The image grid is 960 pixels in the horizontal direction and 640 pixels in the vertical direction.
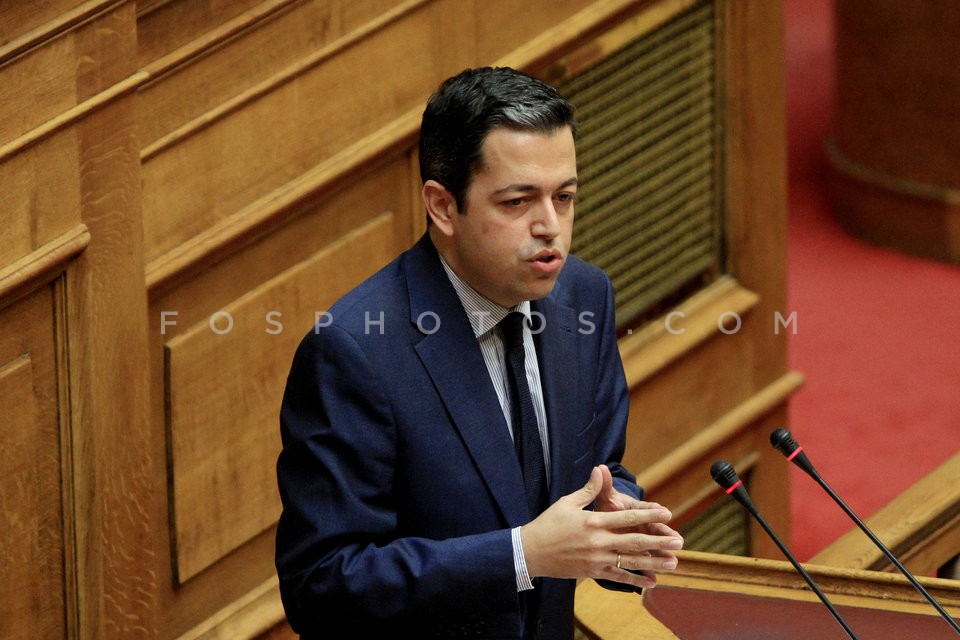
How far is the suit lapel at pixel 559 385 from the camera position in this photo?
6.71 feet

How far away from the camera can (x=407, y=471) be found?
6.44 feet

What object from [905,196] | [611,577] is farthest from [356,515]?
[905,196]

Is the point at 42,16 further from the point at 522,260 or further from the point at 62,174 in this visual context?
the point at 522,260

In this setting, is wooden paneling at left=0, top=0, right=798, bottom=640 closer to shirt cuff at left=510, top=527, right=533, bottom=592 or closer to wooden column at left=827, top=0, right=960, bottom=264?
shirt cuff at left=510, top=527, right=533, bottom=592

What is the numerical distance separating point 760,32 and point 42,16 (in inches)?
72.5

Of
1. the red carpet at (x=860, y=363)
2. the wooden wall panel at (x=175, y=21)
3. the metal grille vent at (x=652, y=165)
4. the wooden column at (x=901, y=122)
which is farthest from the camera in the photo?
the wooden column at (x=901, y=122)

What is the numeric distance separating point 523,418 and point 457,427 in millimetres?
98

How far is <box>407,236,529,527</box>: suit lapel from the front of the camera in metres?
1.97

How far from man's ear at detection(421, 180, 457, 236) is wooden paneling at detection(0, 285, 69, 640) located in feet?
2.72

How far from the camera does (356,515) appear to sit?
6.18 feet

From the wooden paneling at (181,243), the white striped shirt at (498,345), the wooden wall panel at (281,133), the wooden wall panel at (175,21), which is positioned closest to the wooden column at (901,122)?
the wooden paneling at (181,243)

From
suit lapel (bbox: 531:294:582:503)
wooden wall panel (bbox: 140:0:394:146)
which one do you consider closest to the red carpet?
wooden wall panel (bbox: 140:0:394:146)

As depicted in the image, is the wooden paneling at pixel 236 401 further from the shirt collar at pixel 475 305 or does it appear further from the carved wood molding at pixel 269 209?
the shirt collar at pixel 475 305

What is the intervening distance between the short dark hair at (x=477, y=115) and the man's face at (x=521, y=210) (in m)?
0.01
